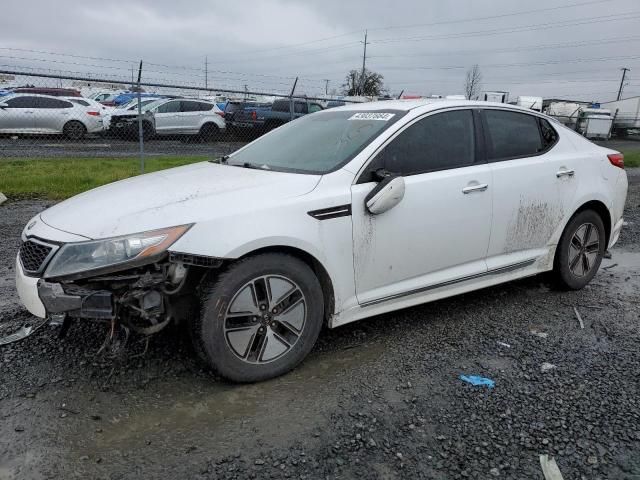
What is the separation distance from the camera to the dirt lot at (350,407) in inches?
97.1

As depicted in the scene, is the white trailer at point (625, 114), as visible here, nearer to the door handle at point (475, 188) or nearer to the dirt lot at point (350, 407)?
the door handle at point (475, 188)

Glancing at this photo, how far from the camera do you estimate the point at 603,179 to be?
4.70 m

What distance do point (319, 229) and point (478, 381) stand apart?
128 centimetres

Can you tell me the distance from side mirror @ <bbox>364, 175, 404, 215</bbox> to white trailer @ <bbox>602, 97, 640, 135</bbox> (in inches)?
1213

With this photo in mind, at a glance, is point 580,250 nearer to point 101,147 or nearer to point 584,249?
point 584,249

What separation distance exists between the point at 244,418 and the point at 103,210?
4.54 feet

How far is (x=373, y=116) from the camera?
12.8 ft

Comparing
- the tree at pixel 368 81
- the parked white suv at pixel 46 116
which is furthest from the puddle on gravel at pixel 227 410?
the tree at pixel 368 81

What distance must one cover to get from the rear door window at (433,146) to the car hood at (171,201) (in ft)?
1.93

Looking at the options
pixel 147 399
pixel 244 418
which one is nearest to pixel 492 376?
pixel 244 418

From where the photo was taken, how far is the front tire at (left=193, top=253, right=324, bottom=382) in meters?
2.92

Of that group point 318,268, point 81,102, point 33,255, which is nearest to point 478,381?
point 318,268

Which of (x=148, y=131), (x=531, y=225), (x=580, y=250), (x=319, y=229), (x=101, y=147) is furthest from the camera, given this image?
(x=148, y=131)

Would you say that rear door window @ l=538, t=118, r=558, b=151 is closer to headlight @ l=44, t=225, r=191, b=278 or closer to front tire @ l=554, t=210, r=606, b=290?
front tire @ l=554, t=210, r=606, b=290
